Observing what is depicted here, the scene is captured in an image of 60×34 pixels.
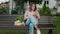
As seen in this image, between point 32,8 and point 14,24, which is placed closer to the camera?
point 32,8

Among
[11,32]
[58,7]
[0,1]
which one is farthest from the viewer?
[58,7]

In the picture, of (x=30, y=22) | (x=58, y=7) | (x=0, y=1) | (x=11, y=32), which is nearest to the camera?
(x=30, y=22)

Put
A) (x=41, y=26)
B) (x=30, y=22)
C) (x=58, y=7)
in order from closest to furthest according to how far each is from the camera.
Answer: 1. (x=30, y=22)
2. (x=41, y=26)
3. (x=58, y=7)

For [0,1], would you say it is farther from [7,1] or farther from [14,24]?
[14,24]

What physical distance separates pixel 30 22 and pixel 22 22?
1063mm

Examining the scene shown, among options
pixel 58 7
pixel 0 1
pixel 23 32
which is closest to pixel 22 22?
pixel 23 32

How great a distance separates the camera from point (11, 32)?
43.9 feet

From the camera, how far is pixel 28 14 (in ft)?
35.9

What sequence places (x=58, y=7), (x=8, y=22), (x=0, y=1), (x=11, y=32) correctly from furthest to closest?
(x=58, y=7)
(x=0, y=1)
(x=11, y=32)
(x=8, y=22)

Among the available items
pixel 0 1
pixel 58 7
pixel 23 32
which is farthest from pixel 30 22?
pixel 58 7

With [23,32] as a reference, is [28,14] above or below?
above

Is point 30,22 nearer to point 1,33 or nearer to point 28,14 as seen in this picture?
point 28,14

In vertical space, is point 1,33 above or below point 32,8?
below

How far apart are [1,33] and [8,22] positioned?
89 centimetres
